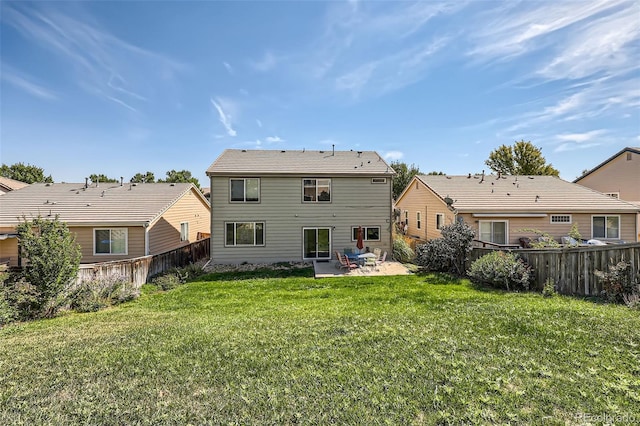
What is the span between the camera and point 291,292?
10555 millimetres

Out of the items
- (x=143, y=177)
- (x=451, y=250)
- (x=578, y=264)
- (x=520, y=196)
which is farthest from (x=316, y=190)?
(x=143, y=177)

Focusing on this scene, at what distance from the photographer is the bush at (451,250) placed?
40.2 ft

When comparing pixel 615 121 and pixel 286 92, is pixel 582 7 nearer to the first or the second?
pixel 615 121

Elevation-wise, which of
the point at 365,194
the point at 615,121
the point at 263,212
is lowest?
the point at 263,212

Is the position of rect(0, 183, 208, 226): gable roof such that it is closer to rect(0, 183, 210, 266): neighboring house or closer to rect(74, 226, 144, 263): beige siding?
rect(0, 183, 210, 266): neighboring house

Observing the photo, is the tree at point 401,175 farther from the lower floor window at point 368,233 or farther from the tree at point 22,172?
the tree at point 22,172

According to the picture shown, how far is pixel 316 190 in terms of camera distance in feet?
56.9

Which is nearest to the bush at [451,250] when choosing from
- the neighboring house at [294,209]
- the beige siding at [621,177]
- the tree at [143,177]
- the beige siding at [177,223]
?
the neighboring house at [294,209]

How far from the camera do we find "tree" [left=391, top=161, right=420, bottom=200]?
38.7 m

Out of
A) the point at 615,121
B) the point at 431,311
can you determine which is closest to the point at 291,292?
the point at 431,311

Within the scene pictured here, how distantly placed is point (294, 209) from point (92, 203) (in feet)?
40.7

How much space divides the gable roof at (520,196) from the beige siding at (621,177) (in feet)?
26.6

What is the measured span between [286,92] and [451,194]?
486 inches

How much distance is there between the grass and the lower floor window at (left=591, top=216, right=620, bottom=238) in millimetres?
14109
